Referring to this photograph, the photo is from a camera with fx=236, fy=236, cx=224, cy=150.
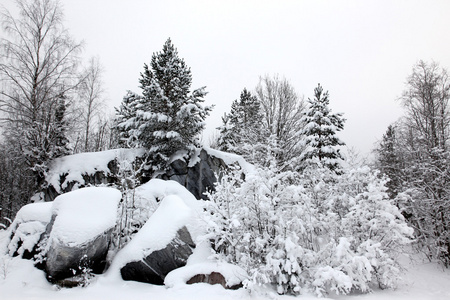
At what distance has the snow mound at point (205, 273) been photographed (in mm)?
4952

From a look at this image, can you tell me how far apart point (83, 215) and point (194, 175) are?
815 cm

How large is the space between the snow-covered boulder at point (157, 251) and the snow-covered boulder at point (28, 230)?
212 centimetres

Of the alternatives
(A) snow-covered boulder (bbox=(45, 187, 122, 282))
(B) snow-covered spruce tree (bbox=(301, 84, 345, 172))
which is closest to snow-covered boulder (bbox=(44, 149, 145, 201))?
(A) snow-covered boulder (bbox=(45, 187, 122, 282))

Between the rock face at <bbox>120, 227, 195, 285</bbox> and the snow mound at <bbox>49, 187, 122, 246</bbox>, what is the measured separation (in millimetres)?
1133

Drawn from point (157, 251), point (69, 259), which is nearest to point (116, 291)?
point (157, 251)

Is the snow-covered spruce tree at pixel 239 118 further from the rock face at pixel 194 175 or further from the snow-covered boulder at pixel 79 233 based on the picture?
the snow-covered boulder at pixel 79 233

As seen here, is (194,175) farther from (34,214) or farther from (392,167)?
(392,167)

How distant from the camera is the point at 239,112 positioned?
79.7 ft

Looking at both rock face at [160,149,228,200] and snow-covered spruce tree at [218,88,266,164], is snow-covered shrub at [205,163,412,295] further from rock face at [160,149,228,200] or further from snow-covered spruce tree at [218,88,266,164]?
snow-covered spruce tree at [218,88,266,164]

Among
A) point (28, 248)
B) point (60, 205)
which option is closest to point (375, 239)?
point (60, 205)

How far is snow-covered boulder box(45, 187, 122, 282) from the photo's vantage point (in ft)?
16.4

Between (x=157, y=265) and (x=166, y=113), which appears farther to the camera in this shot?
(x=166, y=113)

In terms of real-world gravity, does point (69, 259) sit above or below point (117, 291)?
above

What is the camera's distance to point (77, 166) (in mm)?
12367
